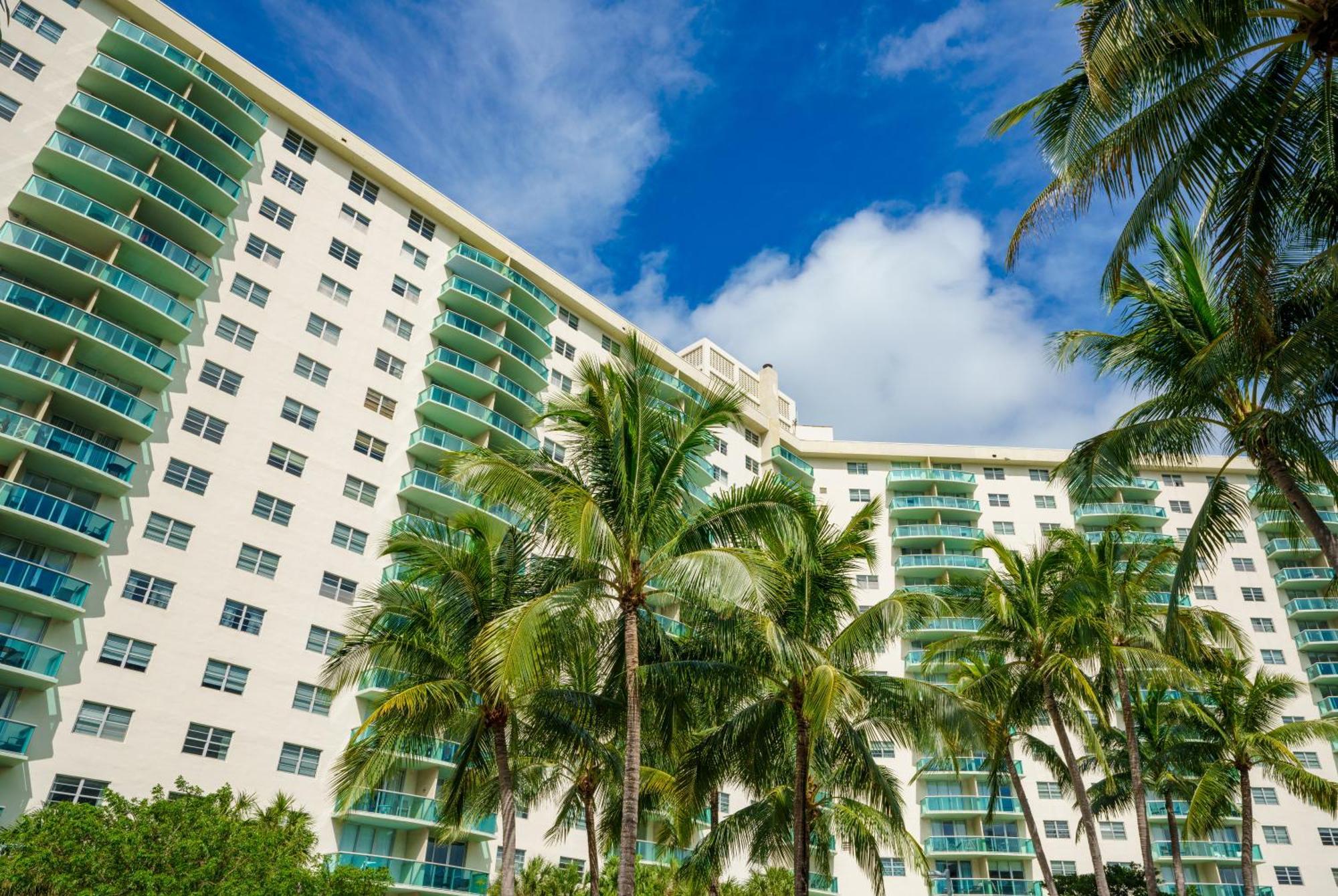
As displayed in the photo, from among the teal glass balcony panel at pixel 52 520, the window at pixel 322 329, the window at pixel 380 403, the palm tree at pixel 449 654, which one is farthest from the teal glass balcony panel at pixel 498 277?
the palm tree at pixel 449 654

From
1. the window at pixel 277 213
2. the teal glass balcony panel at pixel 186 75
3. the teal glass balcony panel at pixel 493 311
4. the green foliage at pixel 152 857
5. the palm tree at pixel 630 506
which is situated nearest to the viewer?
the palm tree at pixel 630 506

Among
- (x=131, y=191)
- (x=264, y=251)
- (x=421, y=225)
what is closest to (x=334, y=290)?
(x=264, y=251)

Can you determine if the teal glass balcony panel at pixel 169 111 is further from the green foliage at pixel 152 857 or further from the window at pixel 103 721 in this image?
the green foliage at pixel 152 857

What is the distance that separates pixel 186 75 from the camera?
4181 centimetres

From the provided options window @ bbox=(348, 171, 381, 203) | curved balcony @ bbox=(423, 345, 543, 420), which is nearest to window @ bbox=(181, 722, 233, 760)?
curved balcony @ bbox=(423, 345, 543, 420)

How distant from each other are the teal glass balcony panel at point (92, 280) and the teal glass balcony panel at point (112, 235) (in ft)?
2.85

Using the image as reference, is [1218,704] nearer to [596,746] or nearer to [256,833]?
[596,746]

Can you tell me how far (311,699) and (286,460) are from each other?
1013 centimetres

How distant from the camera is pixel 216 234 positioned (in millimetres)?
41281

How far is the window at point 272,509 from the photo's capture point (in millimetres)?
39844

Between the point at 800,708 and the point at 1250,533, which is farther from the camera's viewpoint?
the point at 1250,533

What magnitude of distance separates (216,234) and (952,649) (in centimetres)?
3397

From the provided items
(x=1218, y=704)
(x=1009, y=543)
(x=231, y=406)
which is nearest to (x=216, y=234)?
(x=231, y=406)

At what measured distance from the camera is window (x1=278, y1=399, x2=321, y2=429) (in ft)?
139
